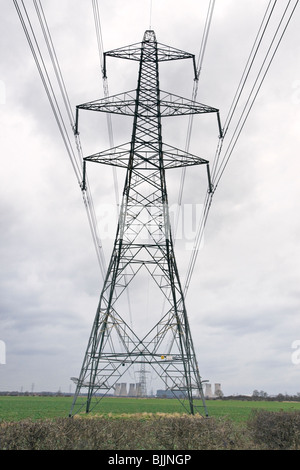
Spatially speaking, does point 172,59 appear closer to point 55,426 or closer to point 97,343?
point 97,343

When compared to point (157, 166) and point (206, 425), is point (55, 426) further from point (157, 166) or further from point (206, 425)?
point (157, 166)

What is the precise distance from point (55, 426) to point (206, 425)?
14.1 ft

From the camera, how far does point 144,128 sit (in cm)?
2516

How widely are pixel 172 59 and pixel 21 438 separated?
81.7 feet

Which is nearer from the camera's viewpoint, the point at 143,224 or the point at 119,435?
the point at 119,435

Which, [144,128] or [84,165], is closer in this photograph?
[84,165]

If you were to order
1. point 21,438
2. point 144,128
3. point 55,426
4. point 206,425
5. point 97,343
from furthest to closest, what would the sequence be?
point 144,128 → point 97,343 → point 206,425 → point 55,426 → point 21,438
